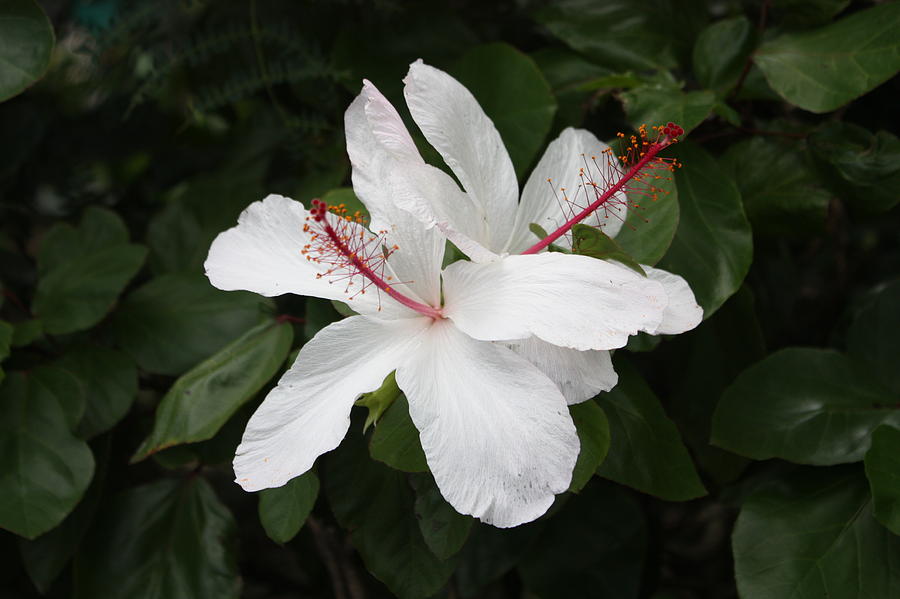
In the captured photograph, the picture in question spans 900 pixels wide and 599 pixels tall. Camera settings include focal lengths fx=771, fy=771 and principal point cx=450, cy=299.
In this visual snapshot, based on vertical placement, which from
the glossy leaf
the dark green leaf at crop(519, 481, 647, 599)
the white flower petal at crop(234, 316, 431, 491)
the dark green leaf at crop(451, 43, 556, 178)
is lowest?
the dark green leaf at crop(519, 481, 647, 599)

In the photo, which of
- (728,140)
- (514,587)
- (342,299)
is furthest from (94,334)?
(728,140)

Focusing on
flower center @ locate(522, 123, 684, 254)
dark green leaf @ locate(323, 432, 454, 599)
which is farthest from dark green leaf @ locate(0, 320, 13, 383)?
flower center @ locate(522, 123, 684, 254)

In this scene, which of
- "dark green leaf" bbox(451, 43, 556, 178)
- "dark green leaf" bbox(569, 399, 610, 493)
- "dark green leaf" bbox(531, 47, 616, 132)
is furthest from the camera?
"dark green leaf" bbox(531, 47, 616, 132)

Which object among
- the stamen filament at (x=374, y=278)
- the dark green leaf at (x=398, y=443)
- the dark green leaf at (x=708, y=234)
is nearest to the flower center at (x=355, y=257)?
the stamen filament at (x=374, y=278)

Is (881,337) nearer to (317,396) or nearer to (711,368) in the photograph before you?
(711,368)

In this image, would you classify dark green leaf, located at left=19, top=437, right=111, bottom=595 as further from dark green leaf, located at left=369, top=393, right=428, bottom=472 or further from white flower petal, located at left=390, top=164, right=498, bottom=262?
white flower petal, located at left=390, top=164, right=498, bottom=262

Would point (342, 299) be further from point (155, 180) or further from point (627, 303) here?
point (155, 180)

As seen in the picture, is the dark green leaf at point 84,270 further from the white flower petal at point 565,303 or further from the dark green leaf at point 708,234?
the dark green leaf at point 708,234
